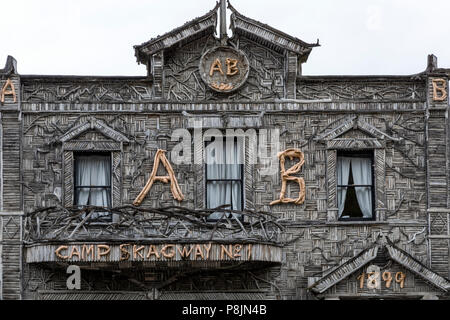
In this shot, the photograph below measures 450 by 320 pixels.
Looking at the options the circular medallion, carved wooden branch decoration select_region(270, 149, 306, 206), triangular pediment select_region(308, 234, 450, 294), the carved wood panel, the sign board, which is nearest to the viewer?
the sign board

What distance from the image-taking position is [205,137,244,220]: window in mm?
38219

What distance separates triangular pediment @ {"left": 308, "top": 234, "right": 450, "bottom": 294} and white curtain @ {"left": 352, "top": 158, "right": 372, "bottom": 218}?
124 cm

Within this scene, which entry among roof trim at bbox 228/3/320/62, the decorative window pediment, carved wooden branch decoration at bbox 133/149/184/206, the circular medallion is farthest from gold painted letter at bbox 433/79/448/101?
carved wooden branch decoration at bbox 133/149/184/206

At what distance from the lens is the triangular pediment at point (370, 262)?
3712 centimetres

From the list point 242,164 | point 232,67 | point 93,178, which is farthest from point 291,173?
point 93,178

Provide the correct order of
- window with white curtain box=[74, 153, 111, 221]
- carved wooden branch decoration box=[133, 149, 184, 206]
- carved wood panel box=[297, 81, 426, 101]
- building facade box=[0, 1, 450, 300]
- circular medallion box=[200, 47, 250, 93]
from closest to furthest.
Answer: building facade box=[0, 1, 450, 300], carved wooden branch decoration box=[133, 149, 184, 206], window with white curtain box=[74, 153, 111, 221], circular medallion box=[200, 47, 250, 93], carved wood panel box=[297, 81, 426, 101]

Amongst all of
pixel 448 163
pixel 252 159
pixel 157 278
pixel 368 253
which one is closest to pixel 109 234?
pixel 157 278

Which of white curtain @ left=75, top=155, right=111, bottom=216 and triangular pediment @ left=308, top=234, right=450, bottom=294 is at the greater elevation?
white curtain @ left=75, top=155, right=111, bottom=216

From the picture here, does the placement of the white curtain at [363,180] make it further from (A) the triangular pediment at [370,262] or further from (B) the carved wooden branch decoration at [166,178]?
(B) the carved wooden branch decoration at [166,178]

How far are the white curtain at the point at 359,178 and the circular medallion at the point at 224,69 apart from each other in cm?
354

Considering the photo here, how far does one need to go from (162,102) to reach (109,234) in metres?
4.22

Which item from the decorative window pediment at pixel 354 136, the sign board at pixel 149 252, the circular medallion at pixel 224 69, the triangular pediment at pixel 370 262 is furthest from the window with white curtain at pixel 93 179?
the triangular pediment at pixel 370 262

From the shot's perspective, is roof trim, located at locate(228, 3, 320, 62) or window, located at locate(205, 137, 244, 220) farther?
window, located at locate(205, 137, 244, 220)

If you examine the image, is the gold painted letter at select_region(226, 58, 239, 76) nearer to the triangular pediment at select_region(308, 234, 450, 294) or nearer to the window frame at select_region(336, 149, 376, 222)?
the window frame at select_region(336, 149, 376, 222)
